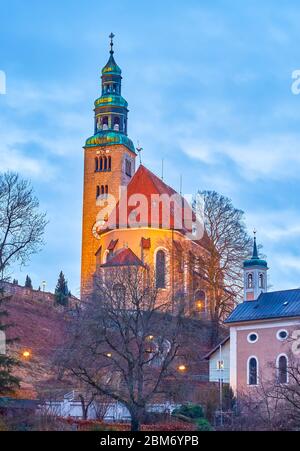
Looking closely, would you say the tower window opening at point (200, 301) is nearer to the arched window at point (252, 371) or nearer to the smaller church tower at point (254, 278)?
the smaller church tower at point (254, 278)

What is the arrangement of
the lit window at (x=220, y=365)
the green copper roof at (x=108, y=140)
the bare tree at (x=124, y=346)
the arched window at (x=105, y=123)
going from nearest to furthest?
the bare tree at (x=124, y=346), the lit window at (x=220, y=365), the green copper roof at (x=108, y=140), the arched window at (x=105, y=123)

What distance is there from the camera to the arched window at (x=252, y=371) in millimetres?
49375

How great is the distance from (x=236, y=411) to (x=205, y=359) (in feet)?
48.9

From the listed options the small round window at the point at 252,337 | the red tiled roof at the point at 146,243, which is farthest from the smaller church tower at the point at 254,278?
the red tiled roof at the point at 146,243

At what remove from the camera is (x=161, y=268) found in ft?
232

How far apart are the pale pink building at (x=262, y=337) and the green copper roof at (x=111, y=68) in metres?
42.8

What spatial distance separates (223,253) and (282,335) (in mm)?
15956

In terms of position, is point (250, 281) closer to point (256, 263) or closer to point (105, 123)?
point (256, 263)

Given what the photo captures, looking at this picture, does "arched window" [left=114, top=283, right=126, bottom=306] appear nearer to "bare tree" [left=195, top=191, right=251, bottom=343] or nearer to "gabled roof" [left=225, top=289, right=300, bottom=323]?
"gabled roof" [left=225, top=289, right=300, bottom=323]

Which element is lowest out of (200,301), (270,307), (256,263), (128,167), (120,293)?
(120,293)

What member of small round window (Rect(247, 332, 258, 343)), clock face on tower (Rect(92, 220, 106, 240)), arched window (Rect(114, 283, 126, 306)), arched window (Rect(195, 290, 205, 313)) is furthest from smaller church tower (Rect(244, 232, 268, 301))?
clock face on tower (Rect(92, 220, 106, 240))

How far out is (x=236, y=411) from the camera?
40.2 metres

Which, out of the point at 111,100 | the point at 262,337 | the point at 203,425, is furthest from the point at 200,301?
the point at 203,425

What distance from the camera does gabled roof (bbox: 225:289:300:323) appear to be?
48844 mm
